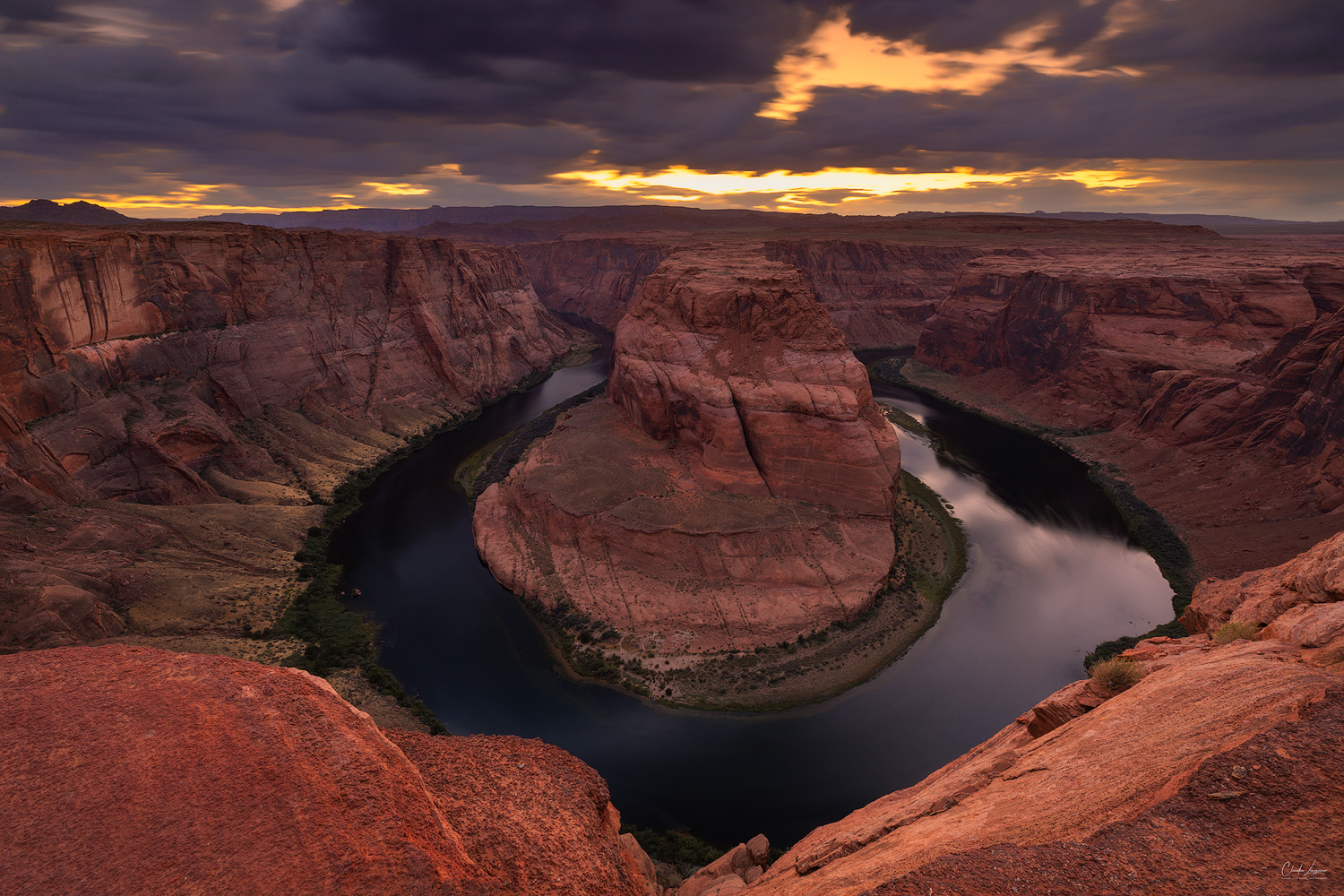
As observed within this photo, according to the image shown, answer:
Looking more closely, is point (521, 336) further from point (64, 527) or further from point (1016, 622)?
point (1016, 622)

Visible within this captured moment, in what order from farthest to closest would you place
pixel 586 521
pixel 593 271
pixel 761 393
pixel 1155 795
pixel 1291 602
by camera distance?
pixel 593 271 → pixel 761 393 → pixel 586 521 → pixel 1291 602 → pixel 1155 795

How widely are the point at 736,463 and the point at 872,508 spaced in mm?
9035

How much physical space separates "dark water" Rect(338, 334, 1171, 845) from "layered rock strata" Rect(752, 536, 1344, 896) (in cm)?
1202

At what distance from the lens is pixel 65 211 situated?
427 ft

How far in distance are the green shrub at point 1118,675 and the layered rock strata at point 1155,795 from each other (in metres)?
0.18

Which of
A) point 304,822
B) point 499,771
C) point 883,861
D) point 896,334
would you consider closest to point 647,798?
point 499,771

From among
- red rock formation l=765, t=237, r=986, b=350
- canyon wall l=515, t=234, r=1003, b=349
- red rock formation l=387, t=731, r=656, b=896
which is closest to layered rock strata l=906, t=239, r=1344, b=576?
red rock formation l=765, t=237, r=986, b=350

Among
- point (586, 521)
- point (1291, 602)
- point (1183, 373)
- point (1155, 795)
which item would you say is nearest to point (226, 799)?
point (1155, 795)

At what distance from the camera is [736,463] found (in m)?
38.3

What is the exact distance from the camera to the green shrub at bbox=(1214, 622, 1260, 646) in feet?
43.1

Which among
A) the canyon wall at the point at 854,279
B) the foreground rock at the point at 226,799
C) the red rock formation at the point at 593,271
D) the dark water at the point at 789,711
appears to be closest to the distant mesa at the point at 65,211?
the red rock formation at the point at 593,271

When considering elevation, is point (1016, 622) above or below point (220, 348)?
below
